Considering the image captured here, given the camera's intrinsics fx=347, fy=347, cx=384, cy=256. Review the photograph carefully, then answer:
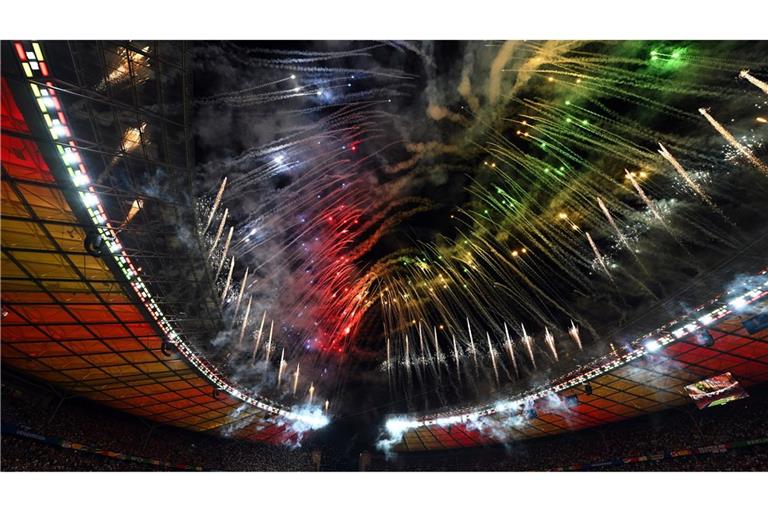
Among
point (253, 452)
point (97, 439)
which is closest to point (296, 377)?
point (253, 452)

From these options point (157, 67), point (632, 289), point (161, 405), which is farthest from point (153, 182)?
point (632, 289)

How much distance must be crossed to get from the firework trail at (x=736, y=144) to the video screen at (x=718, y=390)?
393 inches

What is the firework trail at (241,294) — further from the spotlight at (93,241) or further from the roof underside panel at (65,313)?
the spotlight at (93,241)

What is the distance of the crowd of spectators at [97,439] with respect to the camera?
1477 cm

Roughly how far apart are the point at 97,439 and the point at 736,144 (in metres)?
31.0

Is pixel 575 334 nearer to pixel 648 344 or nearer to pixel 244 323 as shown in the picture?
pixel 648 344

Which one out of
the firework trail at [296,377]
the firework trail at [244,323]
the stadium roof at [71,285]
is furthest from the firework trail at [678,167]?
the firework trail at [296,377]

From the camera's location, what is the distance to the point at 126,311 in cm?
1221

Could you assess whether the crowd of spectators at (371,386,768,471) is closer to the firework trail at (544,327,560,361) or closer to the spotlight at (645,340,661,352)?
the firework trail at (544,327,560,361)

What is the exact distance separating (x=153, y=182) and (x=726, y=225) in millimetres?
20861

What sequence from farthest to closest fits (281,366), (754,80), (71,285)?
(281,366) → (71,285) → (754,80)

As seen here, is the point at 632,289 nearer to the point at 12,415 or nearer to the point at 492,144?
the point at 492,144

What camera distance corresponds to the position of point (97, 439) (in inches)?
714

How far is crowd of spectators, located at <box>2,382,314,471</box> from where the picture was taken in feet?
48.4
